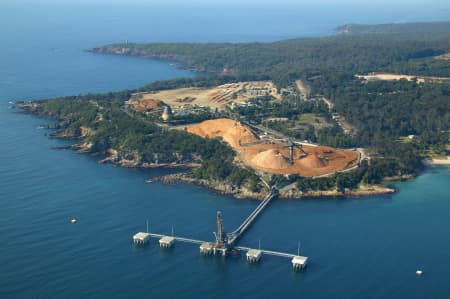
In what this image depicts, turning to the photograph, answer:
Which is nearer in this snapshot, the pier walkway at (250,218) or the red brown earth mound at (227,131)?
the pier walkway at (250,218)

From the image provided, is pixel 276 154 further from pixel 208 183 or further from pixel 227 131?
pixel 227 131

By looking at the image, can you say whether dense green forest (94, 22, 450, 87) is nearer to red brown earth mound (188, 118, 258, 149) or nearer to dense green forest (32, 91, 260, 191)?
red brown earth mound (188, 118, 258, 149)

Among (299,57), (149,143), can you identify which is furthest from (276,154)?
(299,57)

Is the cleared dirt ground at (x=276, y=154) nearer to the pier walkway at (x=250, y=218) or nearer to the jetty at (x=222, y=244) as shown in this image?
the pier walkway at (x=250, y=218)

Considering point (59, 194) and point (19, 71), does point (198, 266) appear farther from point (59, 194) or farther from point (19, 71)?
point (19, 71)

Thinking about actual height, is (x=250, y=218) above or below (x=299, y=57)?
below

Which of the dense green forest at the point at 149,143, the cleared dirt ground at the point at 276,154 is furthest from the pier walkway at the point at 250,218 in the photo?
the cleared dirt ground at the point at 276,154
